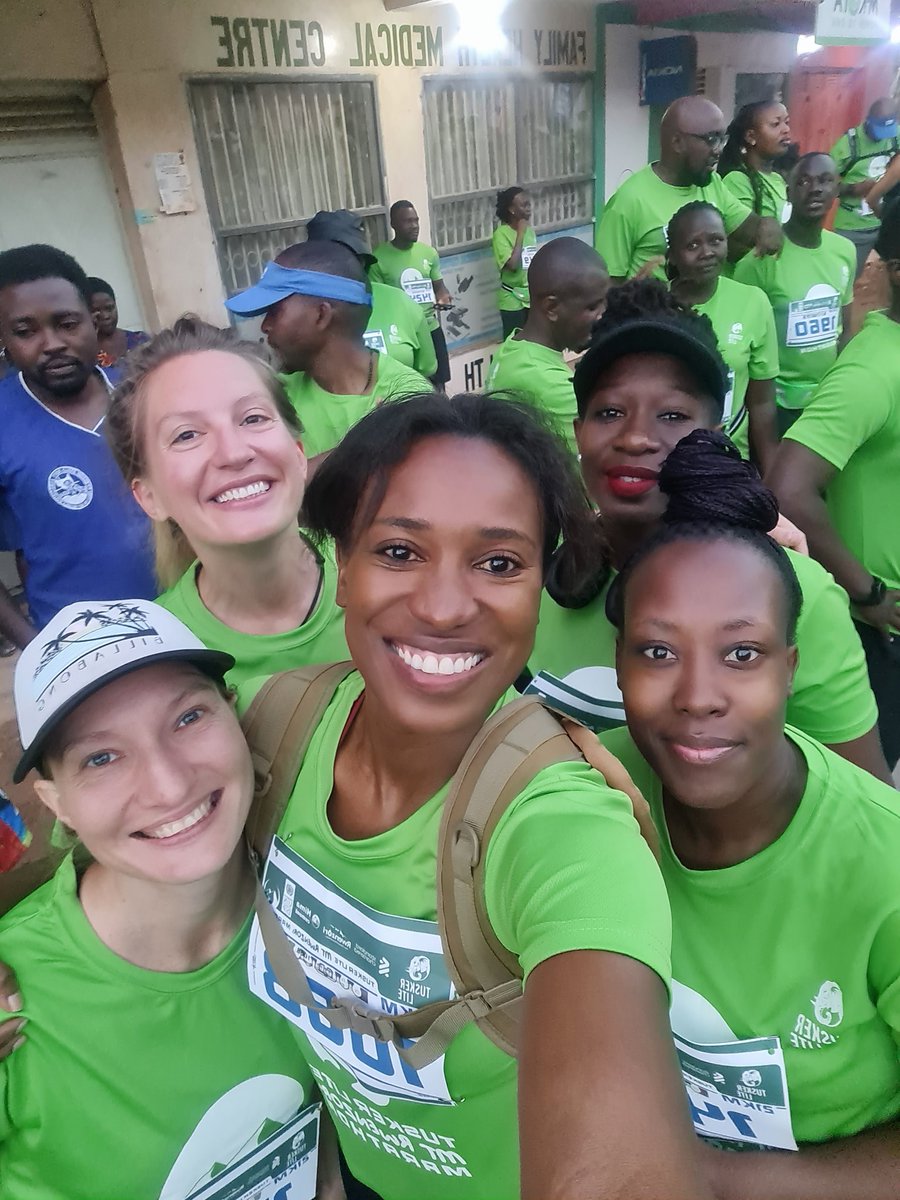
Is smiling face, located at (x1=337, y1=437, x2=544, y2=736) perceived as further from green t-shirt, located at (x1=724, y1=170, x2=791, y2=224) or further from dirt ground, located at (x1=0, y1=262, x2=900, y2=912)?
green t-shirt, located at (x1=724, y1=170, x2=791, y2=224)

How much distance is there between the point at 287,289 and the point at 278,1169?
262 centimetres

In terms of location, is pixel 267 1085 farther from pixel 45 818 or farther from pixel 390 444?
pixel 45 818

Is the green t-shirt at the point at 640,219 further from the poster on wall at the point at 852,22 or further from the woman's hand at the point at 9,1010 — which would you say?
the woman's hand at the point at 9,1010

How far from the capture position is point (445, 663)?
3.43 ft

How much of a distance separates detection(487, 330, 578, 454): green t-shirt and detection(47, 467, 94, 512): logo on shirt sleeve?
54.7 inches

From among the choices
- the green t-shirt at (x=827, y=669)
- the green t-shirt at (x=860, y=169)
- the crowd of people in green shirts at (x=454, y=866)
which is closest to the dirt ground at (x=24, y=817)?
the crowd of people in green shirts at (x=454, y=866)

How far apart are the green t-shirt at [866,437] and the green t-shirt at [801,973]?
1161 millimetres

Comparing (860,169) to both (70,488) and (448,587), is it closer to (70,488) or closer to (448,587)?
(70,488)

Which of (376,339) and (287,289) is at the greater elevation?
(287,289)

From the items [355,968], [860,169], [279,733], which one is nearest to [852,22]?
[860,169]


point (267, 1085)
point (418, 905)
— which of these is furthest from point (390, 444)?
point (267, 1085)

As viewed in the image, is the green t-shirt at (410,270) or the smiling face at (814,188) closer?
the smiling face at (814,188)

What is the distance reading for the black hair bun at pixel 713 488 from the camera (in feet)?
4.00

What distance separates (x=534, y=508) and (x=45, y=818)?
9.19 feet
